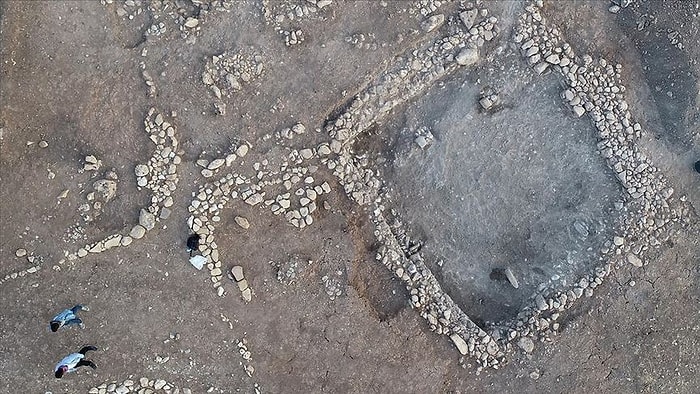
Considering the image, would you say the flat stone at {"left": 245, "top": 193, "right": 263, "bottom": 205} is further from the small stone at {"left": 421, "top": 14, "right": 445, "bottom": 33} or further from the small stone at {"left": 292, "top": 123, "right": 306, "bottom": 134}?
the small stone at {"left": 421, "top": 14, "right": 445, "bottom": 33}

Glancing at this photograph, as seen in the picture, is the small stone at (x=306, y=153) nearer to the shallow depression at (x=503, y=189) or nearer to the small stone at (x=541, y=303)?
the shallow depression at (x=503, y=189)

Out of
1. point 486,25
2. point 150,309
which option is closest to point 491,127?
point 486,25

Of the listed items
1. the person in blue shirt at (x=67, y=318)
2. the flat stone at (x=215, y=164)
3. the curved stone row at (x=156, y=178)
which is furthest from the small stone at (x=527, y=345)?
the person in blue shirt at (x=67, y=318)

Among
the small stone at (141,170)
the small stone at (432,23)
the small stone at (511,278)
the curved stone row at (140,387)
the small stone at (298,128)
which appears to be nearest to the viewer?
the curved stone row at (140,387)

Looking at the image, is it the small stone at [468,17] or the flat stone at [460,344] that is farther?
the small stone at [468,17]

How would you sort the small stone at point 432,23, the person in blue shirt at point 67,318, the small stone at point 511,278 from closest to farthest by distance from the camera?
the person in blue shirt at point 67,318, the small stone at point 432,23, the small stone at point 511,278

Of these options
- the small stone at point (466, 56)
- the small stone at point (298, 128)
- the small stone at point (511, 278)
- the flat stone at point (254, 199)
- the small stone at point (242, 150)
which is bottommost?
the small stone at point (511, 278)

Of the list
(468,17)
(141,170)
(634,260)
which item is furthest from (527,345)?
(141,170)
